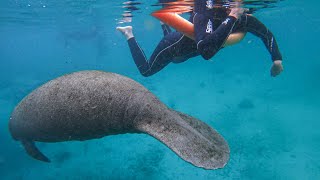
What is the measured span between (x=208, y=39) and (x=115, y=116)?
235cm

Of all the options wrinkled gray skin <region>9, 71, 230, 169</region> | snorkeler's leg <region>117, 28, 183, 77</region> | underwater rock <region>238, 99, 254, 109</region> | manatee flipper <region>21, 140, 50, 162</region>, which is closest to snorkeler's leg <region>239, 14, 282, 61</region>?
snorkeler's leg <region>117, 28, 183, 77</region>

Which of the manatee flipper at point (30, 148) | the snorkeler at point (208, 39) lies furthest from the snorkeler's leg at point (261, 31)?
the manatee flipper at point (30, 148)

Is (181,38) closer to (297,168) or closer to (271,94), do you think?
(297,168)

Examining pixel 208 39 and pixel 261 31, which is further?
pixel 261 31

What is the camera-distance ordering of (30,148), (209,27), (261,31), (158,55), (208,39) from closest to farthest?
1. (208,39)
2. (209,27)
3. (30,148)
4. (261,31)
5. (158,55)

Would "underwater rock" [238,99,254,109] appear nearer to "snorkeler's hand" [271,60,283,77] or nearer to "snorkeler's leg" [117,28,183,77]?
"snorkeler's leg" [117,28,183,77]

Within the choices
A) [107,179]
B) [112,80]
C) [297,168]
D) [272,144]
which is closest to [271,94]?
[272,144]

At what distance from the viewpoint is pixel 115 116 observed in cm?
345

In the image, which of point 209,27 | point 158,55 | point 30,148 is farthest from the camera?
point 158,55

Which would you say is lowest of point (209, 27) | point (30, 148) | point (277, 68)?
point (30, 148)

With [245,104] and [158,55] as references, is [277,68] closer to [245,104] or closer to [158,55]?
[158,55]

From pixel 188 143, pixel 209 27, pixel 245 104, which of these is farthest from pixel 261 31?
pixel 245 104

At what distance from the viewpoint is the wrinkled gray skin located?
3137 millimetres

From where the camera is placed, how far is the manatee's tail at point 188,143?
9.68 ft
